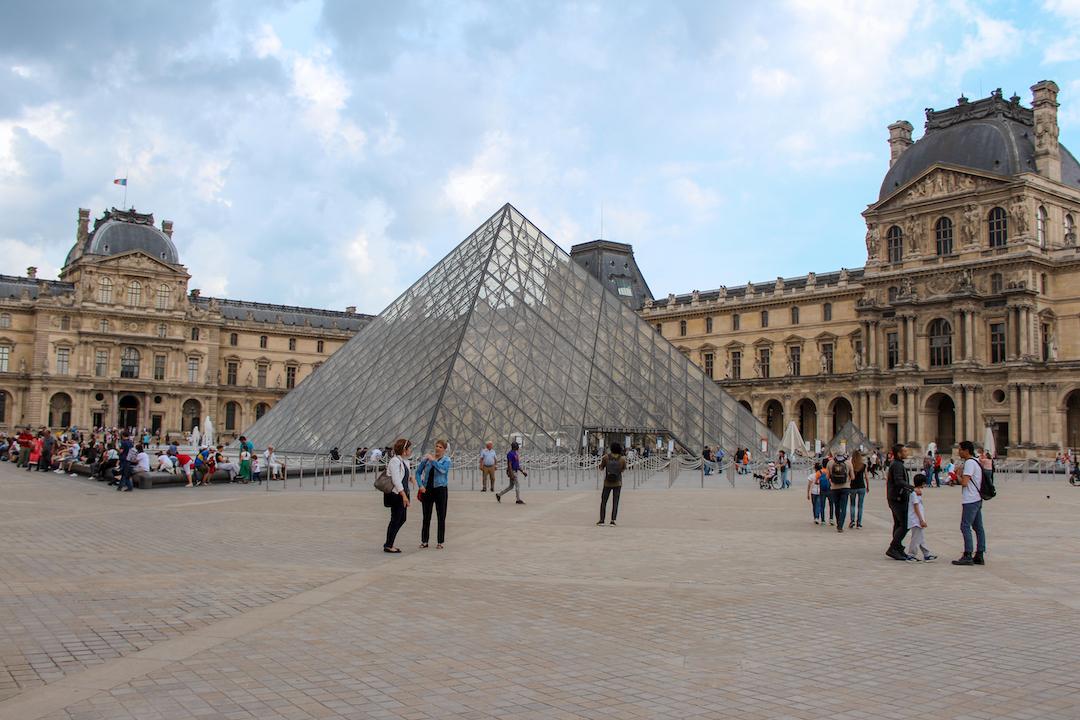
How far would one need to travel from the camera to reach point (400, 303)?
34469 mm

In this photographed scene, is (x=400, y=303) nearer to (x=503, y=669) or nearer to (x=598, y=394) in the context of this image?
(x=598, y=394)

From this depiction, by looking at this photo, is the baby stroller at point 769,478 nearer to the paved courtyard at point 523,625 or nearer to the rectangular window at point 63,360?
the paved courtyard at point 523,625

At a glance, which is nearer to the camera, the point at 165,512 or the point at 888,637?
the point at 888,637

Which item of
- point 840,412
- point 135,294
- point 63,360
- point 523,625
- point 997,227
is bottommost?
point 523,625

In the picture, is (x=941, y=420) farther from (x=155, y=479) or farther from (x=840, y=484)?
(x=155, y=479)

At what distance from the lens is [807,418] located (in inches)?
2297

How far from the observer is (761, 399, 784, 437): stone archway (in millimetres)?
59719

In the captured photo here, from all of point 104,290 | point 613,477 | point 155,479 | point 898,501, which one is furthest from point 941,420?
point 104,290

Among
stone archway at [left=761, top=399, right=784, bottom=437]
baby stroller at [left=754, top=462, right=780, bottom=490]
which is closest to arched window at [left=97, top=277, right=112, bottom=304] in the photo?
stone archway at [left=761, top=399, right=784, bottom=437]

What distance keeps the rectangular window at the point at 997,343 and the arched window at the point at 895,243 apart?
6.29m

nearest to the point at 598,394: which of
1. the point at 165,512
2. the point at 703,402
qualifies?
the point at 703,402

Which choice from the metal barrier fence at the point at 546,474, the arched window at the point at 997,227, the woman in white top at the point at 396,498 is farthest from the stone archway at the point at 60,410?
the woman in white top at the point at 396,498

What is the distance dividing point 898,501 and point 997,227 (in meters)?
40.9

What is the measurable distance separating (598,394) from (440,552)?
18.2 metres
